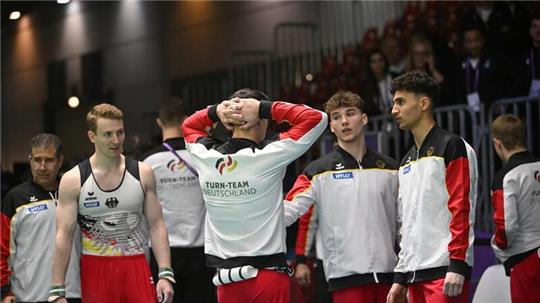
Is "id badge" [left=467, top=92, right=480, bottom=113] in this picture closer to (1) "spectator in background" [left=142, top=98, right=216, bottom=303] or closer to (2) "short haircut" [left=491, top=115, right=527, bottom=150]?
(2) "short haircut" [left=491, top=115, right=527, bottom=150]

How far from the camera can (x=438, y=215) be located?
625 cm

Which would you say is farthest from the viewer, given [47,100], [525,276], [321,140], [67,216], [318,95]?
[47,100]

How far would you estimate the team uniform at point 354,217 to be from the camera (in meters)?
6.96

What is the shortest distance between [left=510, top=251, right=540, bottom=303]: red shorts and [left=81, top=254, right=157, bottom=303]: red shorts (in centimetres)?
283

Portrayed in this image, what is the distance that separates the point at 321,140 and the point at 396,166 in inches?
138

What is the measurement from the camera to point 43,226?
25.6 ft

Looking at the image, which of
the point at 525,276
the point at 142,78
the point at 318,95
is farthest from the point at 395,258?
the point at 142,78

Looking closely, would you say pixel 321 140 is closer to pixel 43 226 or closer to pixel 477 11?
pixel 477 11

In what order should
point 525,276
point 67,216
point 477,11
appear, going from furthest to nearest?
point 477,11
point 525,276
point 67,216

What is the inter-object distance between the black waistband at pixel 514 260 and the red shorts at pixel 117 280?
2786mm

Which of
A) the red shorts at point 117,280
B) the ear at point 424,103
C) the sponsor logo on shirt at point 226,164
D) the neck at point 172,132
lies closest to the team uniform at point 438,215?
the ear at point 424,103

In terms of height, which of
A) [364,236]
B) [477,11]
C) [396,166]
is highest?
[477,11]

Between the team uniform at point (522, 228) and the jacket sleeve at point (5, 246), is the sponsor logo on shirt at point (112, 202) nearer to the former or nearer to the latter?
the jacket sleeve at point (5, 246)

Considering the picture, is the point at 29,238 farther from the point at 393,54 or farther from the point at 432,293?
the point at 393,54
